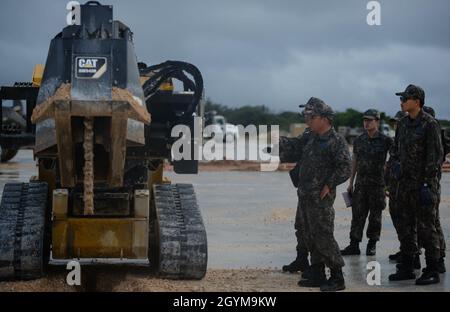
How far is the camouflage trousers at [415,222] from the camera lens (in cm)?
982

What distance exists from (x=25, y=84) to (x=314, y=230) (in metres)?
3.40

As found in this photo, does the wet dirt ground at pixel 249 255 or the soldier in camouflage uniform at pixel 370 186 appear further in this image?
the soldier in camouflage uniform at pixel 370 186

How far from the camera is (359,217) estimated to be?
39.1ft

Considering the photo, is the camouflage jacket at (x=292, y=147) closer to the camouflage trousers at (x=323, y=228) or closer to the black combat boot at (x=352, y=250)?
the camouflage trousers at (x=323, y=228)

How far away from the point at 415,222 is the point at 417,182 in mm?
501

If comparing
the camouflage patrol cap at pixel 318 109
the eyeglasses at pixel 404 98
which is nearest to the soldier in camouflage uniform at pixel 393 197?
the eyeglasses at pixel 404 98

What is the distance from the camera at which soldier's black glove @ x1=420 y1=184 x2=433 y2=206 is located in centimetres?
973

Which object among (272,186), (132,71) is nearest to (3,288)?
(132,71)

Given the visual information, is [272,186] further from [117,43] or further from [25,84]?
[117,43]

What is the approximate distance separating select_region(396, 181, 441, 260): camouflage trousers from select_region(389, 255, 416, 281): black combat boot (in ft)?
0.25

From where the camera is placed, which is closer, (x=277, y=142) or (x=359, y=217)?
(x=277, y=142)

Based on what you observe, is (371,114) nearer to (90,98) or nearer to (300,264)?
(300,264)

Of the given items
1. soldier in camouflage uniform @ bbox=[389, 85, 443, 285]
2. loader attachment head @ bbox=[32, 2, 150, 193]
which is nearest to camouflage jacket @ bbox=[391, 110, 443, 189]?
soldier in camouflage uniform @ bbox=[389, 85, 443, 285]

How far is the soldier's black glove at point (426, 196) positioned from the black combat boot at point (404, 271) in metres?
0.66
